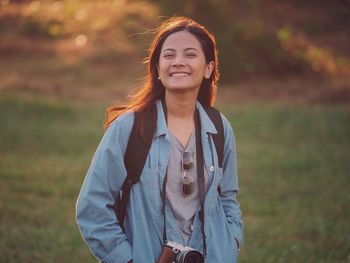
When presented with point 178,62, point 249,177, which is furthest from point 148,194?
point 249,177

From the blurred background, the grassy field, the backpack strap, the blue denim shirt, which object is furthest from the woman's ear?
the grassy field

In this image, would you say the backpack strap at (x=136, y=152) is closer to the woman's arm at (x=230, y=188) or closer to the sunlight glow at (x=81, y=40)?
the woman's arm at (x=230, y=188)

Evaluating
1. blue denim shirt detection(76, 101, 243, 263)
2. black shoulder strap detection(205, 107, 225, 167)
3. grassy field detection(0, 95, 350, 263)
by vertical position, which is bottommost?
grassy field detection(0, 95, 350, 263)

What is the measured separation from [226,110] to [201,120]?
7.88 meters

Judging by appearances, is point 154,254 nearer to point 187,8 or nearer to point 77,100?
point 77,100

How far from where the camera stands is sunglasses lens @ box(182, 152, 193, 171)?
2777mm

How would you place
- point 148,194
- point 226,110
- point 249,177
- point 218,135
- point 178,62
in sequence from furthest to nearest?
point 226,110
point 249,177
point 218,135
point 178,62
point 148,194

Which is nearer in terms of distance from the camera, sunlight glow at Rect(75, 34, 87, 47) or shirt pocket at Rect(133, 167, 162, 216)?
shirt pocket at Rect(133, 167, 162, 216)

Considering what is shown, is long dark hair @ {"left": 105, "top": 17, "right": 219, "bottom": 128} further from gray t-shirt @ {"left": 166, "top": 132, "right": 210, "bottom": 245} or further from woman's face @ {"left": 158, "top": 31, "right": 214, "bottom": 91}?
gray t-shirt @ {"left": 166, "top": 132, "right": 210, "bottom": 245}

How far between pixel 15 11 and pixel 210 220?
20.2 meters

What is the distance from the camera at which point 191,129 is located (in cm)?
296

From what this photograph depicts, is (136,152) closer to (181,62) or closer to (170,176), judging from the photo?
(170,176)

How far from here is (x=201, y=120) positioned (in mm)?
2979

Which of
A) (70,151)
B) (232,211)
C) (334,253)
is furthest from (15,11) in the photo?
(232,211)
